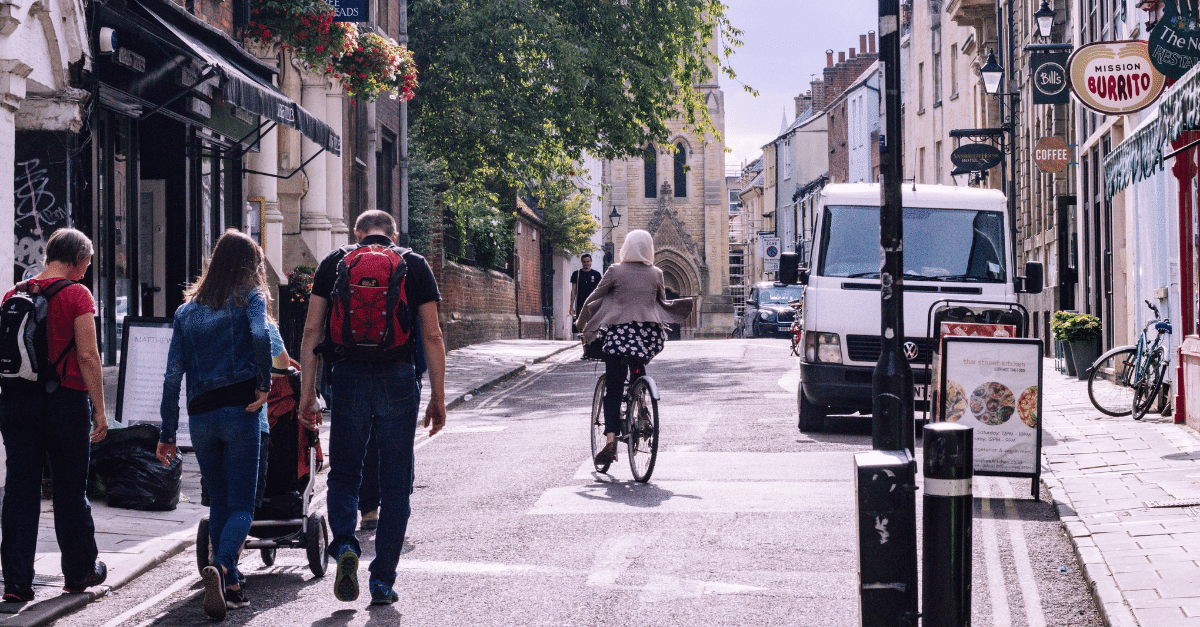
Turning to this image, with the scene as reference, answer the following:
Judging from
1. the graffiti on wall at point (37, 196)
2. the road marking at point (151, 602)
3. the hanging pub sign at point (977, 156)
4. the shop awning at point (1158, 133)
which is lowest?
the road marking at point (151, 602)

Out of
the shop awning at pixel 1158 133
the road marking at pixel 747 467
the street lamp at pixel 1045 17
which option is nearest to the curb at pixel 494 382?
the road marking at pixel 747 467

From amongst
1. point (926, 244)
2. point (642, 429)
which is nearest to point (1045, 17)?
point (926, 244)

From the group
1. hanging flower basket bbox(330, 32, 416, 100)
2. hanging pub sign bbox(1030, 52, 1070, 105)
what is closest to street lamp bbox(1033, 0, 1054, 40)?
hanging pub sign bbox(1030, 52, 1070, 105)

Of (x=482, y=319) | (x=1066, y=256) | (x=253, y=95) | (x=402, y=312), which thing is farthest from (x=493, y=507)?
(x=482, y=319)

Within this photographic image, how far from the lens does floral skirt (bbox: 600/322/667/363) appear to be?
33.0 ft

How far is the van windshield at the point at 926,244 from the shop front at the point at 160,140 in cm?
542

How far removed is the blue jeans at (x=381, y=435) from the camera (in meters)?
6.37

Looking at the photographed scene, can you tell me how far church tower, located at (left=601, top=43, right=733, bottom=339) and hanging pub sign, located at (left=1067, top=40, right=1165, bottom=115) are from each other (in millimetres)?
67231

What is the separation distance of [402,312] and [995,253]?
868cm

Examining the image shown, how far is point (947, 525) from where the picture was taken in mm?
4586

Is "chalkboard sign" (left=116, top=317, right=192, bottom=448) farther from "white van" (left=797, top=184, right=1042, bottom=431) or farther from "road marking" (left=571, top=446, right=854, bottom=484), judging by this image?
"white van" (left=797, top=184, right=1042, bottom=431)

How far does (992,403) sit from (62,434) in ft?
19.6

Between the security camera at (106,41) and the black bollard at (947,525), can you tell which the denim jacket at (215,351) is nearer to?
the black bollard at (947,525)

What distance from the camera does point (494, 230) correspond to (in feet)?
114
